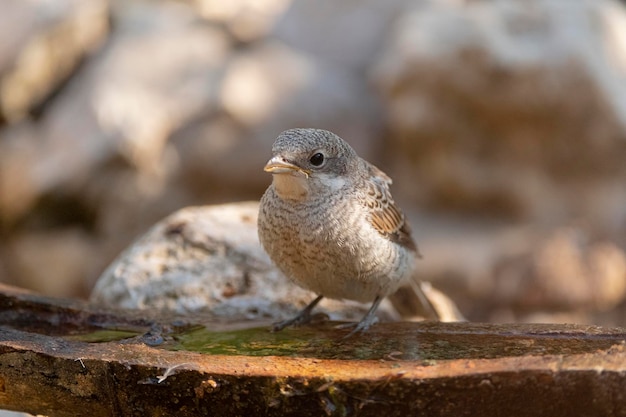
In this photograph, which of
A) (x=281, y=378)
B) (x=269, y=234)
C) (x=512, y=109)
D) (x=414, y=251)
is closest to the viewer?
(x=281, y=378)

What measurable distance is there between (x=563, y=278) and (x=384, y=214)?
4630 mm

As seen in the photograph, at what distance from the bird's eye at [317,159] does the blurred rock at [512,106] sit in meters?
5.10

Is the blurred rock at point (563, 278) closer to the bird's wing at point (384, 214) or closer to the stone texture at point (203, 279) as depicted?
the stone texture at point (203, 279)

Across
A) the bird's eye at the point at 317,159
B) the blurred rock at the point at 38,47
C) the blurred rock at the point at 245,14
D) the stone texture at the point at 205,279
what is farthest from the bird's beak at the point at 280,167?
the blurred rock at the point at 38,47

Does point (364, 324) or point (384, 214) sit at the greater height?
point (384, 214)

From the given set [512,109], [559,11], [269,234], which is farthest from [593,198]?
[269,234]

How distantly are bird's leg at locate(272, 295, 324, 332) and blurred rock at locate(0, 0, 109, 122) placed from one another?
21.4ft

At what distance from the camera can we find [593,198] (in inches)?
373

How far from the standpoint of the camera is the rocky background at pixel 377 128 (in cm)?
906

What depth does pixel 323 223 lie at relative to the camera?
4340 mm

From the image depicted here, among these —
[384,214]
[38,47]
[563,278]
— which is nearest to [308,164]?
[384,214]

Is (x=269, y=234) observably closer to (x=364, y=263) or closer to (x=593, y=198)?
(x=364, y=263)

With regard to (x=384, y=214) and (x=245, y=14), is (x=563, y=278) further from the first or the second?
(x=245, y=14)

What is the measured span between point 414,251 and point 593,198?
4.89 m
